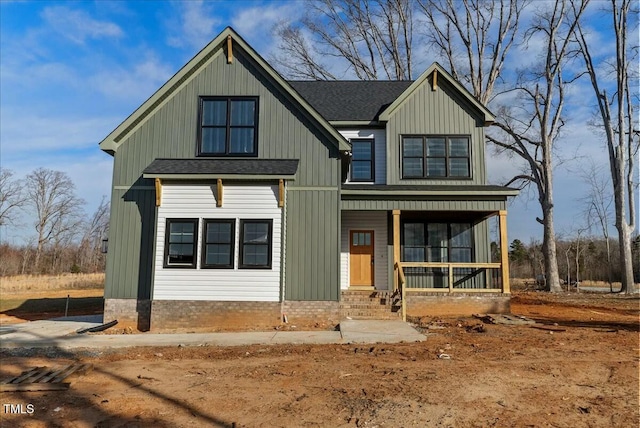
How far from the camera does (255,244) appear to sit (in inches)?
454

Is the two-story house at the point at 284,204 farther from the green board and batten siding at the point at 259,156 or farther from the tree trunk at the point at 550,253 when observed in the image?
the tree trunk at the point at 550,253

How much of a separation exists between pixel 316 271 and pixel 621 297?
16350mm

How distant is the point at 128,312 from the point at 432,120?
12.3 meters

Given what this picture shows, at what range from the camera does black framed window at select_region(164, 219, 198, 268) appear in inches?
452

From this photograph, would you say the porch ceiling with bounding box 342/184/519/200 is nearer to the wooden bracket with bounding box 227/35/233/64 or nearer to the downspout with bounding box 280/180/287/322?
the downspout with bounding box 280/180/287/322

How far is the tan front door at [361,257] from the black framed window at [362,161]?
83.6 inches

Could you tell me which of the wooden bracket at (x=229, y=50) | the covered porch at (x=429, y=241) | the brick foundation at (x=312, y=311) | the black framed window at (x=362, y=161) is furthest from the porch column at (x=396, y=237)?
the wooden bracket at (x=229, y=50)

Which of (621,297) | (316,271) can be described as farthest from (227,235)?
(621,297)

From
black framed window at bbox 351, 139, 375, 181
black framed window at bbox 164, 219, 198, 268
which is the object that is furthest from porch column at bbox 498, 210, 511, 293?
black framed window at bbox 164, 219, 198, 268

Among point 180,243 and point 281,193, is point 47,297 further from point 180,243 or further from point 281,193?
point 281,193

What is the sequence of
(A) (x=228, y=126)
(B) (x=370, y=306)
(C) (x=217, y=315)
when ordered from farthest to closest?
(A) (x=228, y=126)
(B) (x=370, y=306)
(C) (x=217, y=315)

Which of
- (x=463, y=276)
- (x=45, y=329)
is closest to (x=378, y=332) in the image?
(x=463, y=276)

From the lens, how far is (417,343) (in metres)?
8.95

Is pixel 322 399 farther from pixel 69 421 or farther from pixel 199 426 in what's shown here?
pixel 69 421
